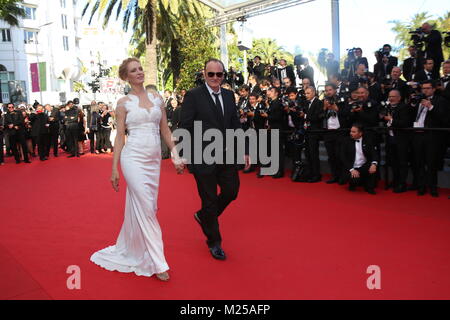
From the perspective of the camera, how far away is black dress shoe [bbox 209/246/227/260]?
4.17 meters

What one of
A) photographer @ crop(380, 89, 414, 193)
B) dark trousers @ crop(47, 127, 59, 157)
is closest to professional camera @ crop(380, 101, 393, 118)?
photographer @ crop(380, 89, 414, 193)

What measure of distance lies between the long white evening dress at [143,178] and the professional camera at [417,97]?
4.86 m

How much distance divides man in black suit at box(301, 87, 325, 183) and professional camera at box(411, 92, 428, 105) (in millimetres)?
1752

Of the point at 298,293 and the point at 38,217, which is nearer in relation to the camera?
the point at 298,293

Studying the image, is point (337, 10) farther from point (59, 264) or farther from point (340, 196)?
point (59, 264)

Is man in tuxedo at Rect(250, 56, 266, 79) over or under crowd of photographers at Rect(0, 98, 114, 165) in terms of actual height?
Result: over

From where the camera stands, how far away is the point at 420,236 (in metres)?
4.77

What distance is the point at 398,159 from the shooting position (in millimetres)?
7270

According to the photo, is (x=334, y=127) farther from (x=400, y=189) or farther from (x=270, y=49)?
(x=270, y=49)

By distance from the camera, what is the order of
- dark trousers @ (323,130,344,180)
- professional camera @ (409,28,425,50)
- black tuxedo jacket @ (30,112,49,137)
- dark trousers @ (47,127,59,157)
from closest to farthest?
dark trousers @ (323,130,344,180)
professional camera @ (409,28,425,50)
black tuxedo jacket @ (30,112,49,137)
dark trousers @ (47,127,59,157)

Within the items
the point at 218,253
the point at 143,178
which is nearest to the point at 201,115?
the point at 143,178

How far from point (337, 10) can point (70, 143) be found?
9.99 metres

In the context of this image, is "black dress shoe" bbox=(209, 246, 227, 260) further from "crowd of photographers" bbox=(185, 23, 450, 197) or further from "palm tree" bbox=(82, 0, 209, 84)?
"palm tree" bbox=(82, 0, 209, 84)
